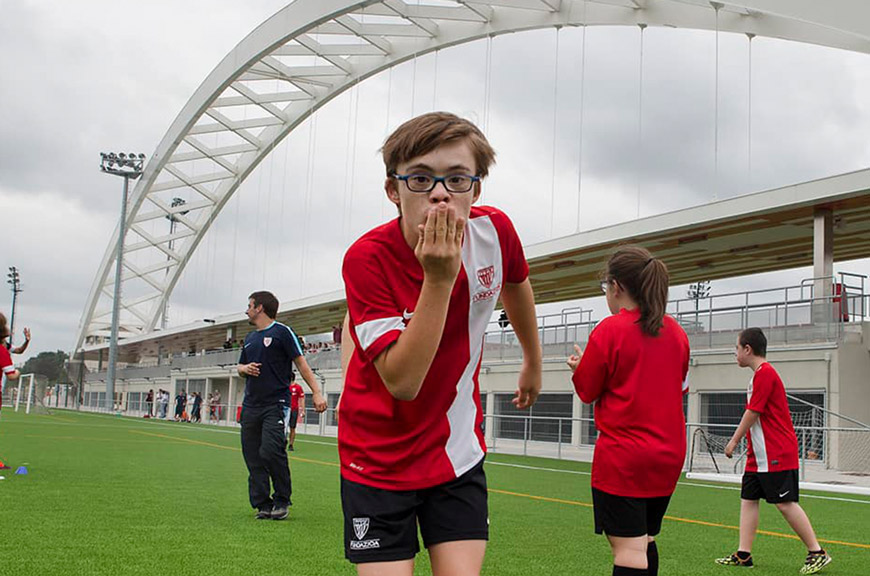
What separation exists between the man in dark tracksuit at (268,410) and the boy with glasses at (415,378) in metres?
5.28

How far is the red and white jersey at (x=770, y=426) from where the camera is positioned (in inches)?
240

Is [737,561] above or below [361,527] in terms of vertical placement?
below

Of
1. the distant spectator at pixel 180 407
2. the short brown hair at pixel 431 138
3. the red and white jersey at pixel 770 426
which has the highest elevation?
the short brown hair at pixel 431 138

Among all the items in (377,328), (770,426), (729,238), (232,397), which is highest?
(729,238)

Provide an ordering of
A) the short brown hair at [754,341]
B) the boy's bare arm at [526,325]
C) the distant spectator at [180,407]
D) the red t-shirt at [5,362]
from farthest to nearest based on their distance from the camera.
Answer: the distant spectator at [180,407] → the red t-shirt at [5,362] → the short brown hair at [754,341] → the boy's bare arm at [526,325]

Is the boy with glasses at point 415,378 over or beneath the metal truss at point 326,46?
beneath

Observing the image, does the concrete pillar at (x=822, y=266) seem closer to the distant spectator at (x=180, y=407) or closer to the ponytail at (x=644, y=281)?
the ponytail at (x=644, y=281)

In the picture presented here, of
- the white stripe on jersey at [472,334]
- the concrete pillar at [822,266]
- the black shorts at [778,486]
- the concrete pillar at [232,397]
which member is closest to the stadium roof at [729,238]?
the concrete pillar at [822,266]

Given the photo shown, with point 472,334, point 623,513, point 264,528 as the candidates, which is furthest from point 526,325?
point 264,528

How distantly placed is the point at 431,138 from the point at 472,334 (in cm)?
59

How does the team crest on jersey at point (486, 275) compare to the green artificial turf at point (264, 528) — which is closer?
the team crest on jersey at point (486, 275)

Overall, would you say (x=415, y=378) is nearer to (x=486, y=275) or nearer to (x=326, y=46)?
(x=486, y=275)

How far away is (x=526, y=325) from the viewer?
2930mm

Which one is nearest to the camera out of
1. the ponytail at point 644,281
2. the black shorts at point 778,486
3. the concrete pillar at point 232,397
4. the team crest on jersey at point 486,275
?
the team crest on jersey at point 486,275
